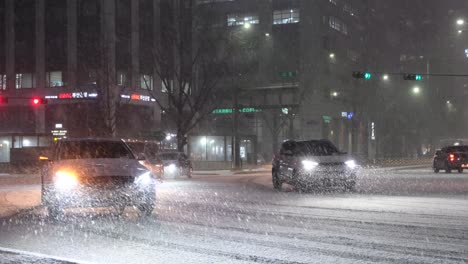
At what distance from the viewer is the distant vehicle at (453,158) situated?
34344 mm

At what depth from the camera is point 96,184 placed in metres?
11.8

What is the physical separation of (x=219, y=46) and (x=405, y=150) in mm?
48406

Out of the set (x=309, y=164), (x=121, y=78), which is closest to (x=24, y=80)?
(x=121, y=78)

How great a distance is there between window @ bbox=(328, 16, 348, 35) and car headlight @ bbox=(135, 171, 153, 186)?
64.2m

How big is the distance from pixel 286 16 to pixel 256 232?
63519mm

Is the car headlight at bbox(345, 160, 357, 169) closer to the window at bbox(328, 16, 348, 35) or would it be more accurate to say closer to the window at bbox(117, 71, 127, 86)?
the window at bbox(117, 71, 127, 86)

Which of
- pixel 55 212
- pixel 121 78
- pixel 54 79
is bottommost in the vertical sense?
pixel 55 212

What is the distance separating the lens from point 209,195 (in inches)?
711

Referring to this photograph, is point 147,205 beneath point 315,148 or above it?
beneath

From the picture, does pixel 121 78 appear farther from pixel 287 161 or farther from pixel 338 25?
pixel 287 161

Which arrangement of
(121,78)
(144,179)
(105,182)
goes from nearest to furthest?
(105,182) < (144,179) < (121,78)

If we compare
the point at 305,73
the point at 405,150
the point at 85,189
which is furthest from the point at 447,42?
the point at 85,189

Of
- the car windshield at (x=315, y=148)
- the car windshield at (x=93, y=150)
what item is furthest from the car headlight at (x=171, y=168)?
the car windshield at (x=93, y=150)

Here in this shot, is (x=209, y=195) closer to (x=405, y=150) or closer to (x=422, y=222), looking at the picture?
(x=422, y=222)
